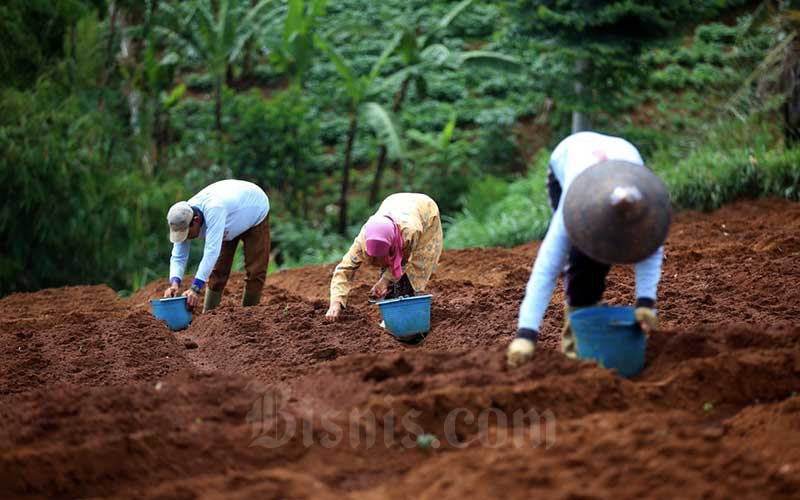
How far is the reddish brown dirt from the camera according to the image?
341 cm

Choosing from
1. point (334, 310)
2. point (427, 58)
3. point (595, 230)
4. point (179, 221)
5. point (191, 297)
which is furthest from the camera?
point (427, 58)

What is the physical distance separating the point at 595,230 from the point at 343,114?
57.2 ft

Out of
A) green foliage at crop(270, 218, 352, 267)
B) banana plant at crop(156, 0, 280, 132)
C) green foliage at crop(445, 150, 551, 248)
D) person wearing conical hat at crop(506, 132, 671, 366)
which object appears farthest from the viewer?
green foliage at crop(270, 218, 352, 267)

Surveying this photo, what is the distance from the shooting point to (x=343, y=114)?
2128cm

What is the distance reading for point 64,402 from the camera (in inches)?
181

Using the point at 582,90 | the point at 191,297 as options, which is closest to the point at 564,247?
the point at 191,297

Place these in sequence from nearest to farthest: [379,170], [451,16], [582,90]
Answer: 1. [582,90]
2. [451,16]
3. [379,170]

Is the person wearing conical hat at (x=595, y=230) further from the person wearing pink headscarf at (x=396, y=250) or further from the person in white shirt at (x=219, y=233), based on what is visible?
the person in white shirt at (x=219, y=233)

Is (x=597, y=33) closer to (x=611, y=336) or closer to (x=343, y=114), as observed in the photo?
(x=343, y=114)

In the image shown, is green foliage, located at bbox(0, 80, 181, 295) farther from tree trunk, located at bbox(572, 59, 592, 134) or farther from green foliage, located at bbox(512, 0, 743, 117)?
tree trunk, located at bbox(572, 59, 592, 134)

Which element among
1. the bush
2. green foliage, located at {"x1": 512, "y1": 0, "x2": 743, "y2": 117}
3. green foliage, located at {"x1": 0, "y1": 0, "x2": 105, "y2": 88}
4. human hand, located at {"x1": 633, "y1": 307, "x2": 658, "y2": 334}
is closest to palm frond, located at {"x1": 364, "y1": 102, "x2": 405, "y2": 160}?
green foliage, located at {"x1": 512, "y1": 0, "x2": 743, "y2": 117}

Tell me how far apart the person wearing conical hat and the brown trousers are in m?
4.06

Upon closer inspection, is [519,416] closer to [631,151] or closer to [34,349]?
[631,151]

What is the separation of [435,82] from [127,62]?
7.16m
